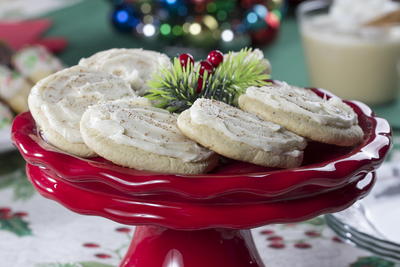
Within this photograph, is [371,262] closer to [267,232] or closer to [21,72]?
[267,232]

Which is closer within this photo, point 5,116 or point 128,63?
point 128,63

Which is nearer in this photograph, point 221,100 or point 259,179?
point 259,179

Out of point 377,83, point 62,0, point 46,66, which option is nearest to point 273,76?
point 377,83

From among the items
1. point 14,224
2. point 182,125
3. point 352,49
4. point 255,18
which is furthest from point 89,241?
point 255,18

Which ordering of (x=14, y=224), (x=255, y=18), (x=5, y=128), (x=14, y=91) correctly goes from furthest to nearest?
(x=255, y=18), (x=14, y=91), (x=5, y=128), (x=14, y=224)

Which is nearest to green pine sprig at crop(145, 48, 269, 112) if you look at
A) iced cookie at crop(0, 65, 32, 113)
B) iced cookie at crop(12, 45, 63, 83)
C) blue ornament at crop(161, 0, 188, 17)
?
iced cookie at crop(0, 65, 32, 113)

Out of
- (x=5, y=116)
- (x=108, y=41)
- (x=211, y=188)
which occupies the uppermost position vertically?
(x=211, y=188)

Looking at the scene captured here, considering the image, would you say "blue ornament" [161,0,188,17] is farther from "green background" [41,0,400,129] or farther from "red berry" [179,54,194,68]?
"red berry" [179,54,194,68]

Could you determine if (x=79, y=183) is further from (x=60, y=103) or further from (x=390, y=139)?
(x=390, y=139)
